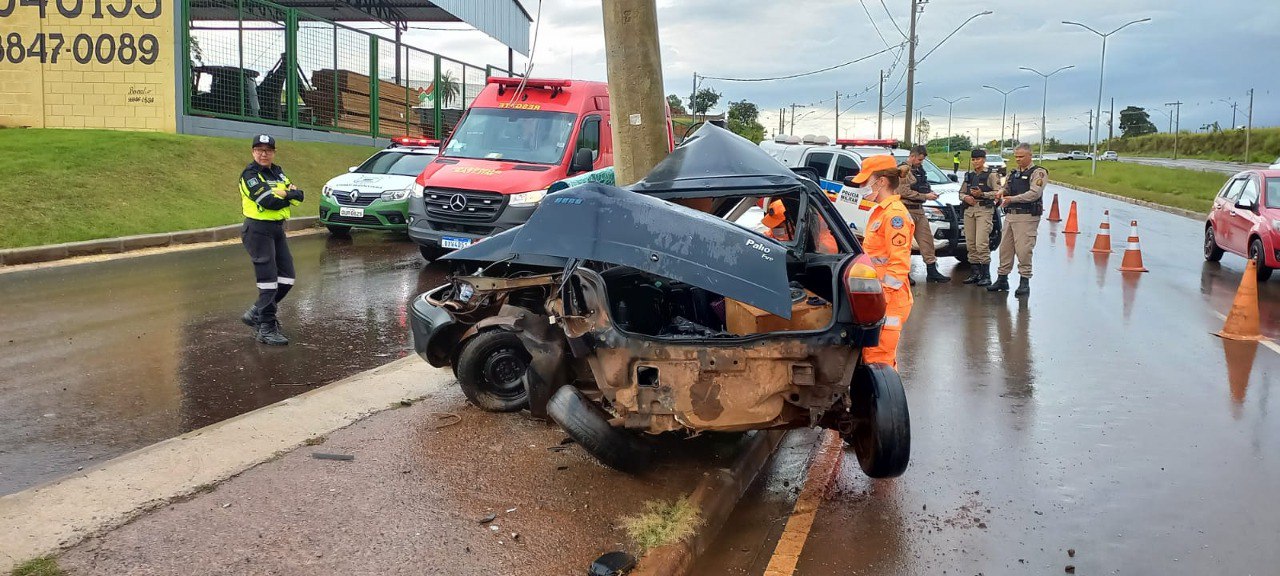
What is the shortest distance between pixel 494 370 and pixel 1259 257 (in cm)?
1152

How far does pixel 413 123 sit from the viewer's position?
29734 mm

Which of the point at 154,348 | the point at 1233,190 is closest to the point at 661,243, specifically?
the point at 154,348

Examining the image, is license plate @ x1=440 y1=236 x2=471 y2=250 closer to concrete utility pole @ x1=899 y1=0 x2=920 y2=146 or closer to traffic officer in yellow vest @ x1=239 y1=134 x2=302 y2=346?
traffic officer in yellow vest @ x1=239 y1=134 x2=302 y2=346

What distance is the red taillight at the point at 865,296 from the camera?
14.5 ft

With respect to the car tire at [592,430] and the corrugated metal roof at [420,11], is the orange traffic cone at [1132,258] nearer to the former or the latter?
the car tire at [592,430]

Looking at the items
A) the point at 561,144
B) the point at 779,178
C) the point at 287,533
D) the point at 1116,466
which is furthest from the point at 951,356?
the point at 561,144

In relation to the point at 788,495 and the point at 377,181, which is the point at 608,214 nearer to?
the point at 788,495

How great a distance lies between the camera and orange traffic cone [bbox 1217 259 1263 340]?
8.92m

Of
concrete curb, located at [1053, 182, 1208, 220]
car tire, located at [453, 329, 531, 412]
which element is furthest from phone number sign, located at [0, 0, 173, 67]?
concrete curb, located at [1053, 182, 1208, 220]

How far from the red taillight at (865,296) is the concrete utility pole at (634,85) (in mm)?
3562

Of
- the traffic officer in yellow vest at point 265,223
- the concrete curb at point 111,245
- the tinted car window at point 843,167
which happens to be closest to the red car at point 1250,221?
the tinted car window at point 843,167

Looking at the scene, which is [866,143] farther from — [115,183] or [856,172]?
[115,183]

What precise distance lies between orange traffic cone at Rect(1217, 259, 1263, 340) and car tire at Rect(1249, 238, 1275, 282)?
4.52 m

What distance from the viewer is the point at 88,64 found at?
19641mm
